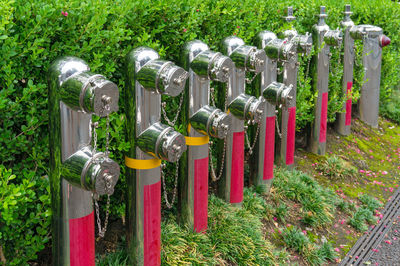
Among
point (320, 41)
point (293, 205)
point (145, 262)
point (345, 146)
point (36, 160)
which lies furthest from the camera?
point (345, 146)

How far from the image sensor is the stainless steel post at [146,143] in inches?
111

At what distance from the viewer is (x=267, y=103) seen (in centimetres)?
465

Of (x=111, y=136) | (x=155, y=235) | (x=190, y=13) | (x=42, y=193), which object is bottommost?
(x=155, y=235)

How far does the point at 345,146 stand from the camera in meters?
6.60

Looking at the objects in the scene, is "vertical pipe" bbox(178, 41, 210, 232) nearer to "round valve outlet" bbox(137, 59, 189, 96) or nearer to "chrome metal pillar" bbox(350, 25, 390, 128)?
"round valve outlet" bbox(137, 59, 189, 96)

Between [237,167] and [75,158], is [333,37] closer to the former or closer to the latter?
[237,167]

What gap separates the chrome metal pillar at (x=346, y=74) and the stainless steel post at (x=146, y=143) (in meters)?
4.21

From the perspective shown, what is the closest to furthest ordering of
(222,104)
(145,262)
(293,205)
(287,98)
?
(145,262), (222,104), (287,98), (293,205)

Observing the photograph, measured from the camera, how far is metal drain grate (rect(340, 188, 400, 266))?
426 cm

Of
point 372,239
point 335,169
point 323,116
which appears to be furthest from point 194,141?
point 323,116

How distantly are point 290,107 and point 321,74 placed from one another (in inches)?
37.5

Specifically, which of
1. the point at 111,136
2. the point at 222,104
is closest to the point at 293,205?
the point at 222,104

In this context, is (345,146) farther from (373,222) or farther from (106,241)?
(106,241)

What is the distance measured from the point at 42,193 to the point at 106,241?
2.66ft
